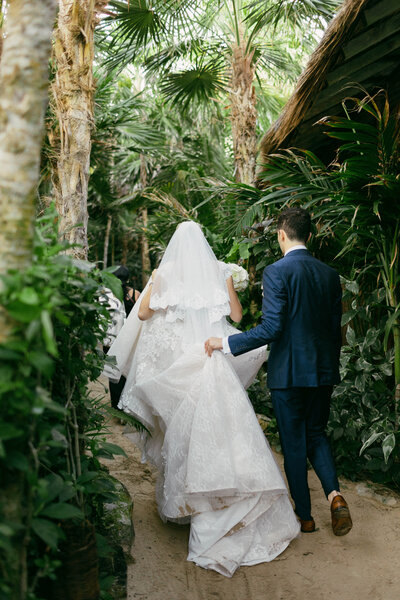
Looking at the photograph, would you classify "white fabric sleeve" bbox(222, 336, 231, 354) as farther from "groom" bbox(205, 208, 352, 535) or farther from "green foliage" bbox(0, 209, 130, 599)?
"green foliage" bbox(0, 209, 130, 599)

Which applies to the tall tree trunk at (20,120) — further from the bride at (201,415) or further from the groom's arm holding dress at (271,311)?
the groom's arm holding dress at (271,311)

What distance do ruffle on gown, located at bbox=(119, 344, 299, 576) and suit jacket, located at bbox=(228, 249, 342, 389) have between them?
30 centimetres

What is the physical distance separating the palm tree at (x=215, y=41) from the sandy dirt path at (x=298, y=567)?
14.7 feet

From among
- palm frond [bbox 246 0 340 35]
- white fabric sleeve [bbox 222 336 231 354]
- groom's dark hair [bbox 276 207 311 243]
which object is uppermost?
palm frond [bbox 246 0 340 35]

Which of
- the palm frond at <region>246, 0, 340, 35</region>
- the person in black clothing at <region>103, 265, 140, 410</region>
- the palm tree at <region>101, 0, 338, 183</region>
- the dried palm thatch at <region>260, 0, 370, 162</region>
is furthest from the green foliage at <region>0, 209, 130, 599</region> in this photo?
the palm frond at <region>246, 0, 340, 35</region>

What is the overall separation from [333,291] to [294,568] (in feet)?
5.28

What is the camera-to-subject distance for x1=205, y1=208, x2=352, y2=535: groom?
3.12 m

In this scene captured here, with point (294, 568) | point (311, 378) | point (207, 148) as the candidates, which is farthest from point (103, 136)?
point (294, 568)

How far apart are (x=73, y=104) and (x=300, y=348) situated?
7.30ft

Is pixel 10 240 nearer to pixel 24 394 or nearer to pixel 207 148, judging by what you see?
pixel 24 394

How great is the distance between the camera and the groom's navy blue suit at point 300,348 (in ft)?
10.2

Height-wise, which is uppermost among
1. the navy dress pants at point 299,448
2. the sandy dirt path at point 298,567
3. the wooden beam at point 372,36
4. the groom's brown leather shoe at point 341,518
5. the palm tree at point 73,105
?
the wooden beam at point 372,36

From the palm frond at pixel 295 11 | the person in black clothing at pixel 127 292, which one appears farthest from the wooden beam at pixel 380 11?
the person in black clothing at pixel 127 292

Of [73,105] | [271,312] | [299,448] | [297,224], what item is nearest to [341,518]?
[299,448]
